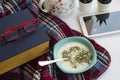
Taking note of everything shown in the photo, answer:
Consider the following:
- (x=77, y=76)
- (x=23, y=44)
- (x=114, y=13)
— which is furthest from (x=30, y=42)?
(x=114, y=13)

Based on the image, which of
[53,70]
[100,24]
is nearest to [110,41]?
[100,24]

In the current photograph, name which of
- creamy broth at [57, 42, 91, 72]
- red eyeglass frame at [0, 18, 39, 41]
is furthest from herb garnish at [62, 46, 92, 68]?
red eyeglass frame at [0, 18, 39, 41]

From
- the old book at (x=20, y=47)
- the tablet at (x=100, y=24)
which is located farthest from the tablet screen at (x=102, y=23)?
the old book at (x=20, y=47)

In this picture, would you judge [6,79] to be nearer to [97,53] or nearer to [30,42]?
[30,42]

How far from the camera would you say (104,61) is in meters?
0.63

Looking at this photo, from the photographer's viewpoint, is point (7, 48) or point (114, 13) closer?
point (7, 48)

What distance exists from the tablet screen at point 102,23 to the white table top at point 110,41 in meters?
0.02

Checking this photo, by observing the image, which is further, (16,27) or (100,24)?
(100,24)

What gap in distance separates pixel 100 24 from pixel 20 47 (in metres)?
0.24

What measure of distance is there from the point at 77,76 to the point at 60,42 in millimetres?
101

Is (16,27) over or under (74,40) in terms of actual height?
over

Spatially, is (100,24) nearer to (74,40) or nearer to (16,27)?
(74,40)

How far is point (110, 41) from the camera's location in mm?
682

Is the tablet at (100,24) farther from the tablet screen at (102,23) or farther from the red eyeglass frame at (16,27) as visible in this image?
the red eyeglass frame at (16,27)
